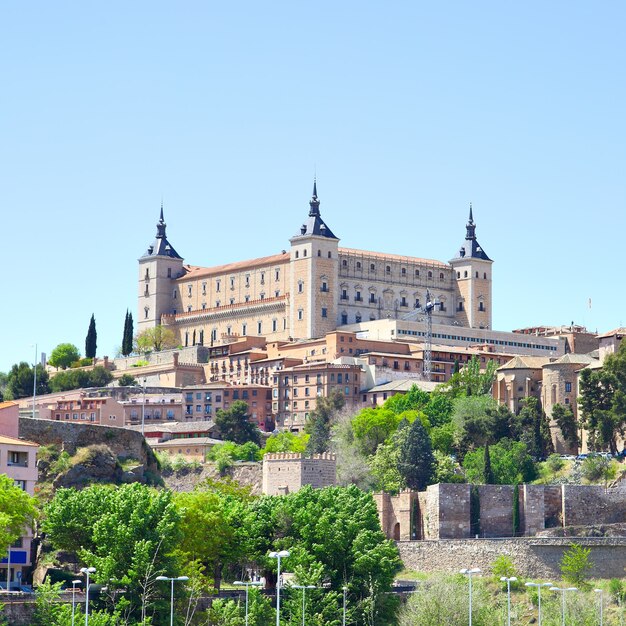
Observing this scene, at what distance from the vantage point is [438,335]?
544 ft

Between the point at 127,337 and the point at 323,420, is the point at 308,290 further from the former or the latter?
the point at 323,420

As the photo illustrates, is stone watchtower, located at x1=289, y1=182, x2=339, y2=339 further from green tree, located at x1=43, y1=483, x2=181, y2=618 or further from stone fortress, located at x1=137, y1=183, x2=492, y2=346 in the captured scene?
green tree, located at x1=43, y1=483, x2=181, y2=618

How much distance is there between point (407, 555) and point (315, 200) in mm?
83606

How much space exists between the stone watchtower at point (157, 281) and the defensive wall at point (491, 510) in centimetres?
8556

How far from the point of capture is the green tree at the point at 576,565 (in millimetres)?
88062

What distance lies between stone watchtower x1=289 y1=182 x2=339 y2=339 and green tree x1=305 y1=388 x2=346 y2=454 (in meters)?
23.5

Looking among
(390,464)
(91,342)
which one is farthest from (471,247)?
(390,464)

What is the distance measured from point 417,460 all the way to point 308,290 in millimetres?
57218

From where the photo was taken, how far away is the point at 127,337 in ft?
577

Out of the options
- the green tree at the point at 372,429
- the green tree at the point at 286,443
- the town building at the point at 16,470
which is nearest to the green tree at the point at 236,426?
the green tree at the point at 286,443

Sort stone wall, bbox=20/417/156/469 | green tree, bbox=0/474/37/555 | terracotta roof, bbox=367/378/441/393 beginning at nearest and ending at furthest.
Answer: green tree, bbox=0/474/37/555 < stone wall, bbox=20/417/156/469 < terracotta roof, bbox=367/378/441/393

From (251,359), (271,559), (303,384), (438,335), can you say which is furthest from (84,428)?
(438,335)

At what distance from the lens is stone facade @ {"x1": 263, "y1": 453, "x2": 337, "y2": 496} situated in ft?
344

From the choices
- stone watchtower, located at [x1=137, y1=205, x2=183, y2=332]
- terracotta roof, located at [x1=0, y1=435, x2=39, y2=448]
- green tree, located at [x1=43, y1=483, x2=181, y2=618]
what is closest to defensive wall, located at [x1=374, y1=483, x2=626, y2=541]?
terracotta roof, located at [x1=0, y1=435, x2=39, y2=448]
